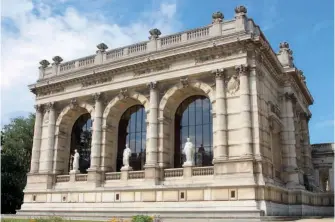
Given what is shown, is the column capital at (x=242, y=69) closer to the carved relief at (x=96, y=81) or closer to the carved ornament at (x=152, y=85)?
the carved ornament at (x=152, y=85)

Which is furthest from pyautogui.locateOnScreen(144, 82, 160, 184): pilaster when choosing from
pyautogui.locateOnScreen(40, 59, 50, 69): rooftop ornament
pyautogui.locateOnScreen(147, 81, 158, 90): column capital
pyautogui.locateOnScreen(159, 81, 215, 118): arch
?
pyautogui.locateOnScreen(40, 59, 50, 69): rooftop ornament

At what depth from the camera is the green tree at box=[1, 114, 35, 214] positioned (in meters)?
41.2

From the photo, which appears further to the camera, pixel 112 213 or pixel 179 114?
pixel 179 114

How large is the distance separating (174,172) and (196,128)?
4.07m

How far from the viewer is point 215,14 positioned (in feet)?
97.2

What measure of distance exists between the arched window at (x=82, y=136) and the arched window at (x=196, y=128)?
9271mm

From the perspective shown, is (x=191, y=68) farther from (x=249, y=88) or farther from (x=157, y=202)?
(x=157, y=202)

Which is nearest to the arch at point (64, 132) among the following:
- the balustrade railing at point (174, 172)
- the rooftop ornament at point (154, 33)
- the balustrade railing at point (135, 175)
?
the balustrade railing at point (135, 175)

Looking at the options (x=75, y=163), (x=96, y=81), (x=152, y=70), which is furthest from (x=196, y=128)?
(x=75, y=163)

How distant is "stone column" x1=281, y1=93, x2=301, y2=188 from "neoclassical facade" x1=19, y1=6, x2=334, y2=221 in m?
0.08

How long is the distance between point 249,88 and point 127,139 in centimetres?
1186

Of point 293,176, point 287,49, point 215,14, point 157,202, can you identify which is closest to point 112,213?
point 157,202

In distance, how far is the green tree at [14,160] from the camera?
135 ft

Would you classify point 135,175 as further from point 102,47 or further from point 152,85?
point 102,47
